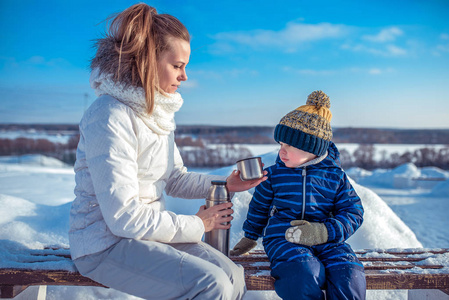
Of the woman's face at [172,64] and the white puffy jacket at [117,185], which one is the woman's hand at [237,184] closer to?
the white puffy jacket at [117,185]

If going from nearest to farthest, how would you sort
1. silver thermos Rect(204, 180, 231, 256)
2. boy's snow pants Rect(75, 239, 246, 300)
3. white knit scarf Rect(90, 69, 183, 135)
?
boy's snow pants Rect(75, 239, 246, 300) → white knit scarf Rect(90, 69, 183, 135) → silver thermos Rect(204, 180, 231, 256)

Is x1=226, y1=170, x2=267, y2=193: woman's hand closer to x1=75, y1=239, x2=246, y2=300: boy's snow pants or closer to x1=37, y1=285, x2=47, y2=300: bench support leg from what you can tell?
x1=75, y1=239, x2=246, y2=300: boy's snow pants

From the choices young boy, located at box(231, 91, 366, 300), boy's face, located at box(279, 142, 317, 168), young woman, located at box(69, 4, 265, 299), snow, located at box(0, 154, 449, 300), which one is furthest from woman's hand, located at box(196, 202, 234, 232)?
snow, located at box(0, 154, 449, 300)

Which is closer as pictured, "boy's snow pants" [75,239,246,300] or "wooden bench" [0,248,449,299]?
"boy's snow pants" [75,239,246,300]

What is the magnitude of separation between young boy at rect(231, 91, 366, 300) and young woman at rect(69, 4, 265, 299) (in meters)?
0.30

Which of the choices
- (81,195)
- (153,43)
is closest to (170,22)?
(153,43)

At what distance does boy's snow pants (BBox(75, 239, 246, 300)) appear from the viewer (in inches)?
63.1

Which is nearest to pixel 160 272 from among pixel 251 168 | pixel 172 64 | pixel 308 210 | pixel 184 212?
pixel 251 168

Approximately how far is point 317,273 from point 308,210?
0.36 metres

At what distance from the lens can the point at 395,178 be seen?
12047 mm

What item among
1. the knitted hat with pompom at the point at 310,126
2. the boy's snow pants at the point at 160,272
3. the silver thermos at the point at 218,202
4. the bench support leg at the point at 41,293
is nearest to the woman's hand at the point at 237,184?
the silver thermos at the point at 218,202

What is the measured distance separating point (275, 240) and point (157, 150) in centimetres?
83

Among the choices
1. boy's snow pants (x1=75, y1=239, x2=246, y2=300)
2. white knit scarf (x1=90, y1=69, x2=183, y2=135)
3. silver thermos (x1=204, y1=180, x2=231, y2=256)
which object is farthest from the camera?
silver thermos (x1=204, y1=180, x2=231, y2=256)

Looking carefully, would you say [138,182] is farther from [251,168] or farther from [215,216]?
[251,168]
